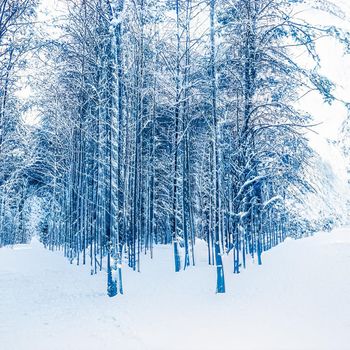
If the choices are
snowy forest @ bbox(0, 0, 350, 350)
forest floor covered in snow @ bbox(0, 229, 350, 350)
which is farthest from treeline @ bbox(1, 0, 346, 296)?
forest floor covered in snow @ bbox(0, 229, 350, 350)

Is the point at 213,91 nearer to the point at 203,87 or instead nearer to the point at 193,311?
the point at 203,87

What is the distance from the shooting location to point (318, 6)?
10.9 metres

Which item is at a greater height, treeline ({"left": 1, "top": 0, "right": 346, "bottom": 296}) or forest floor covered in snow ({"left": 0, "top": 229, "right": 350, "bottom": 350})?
treeline ({"left": 1, "top": 0, "right": 346, "bottom": 296})

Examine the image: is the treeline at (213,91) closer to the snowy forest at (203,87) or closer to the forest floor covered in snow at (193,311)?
the snowy forest at (203,87)

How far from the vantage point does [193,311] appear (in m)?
8.41

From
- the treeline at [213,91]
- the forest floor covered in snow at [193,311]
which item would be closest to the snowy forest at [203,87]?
the treeline at [213,91]

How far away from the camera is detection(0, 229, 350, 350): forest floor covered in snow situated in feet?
20.2

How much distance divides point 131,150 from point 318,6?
36.7 ft

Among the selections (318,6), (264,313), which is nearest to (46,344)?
(264,313)

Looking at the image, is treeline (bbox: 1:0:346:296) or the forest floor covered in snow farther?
treeline (bbox: 1:0:346:296)

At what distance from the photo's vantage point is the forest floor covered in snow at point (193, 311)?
20.2 feet

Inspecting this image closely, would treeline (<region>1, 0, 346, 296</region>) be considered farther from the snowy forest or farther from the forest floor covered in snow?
the forest floor covered in snow

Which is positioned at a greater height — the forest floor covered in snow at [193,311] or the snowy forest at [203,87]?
the snowy forest at [203,87]

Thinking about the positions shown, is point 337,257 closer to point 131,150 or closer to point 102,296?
point 102,296
